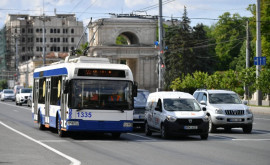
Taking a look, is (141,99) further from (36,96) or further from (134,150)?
(134,150)

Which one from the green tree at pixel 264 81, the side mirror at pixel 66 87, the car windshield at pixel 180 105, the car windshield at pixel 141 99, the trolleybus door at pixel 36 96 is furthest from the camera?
the green tree at pixel 264 81

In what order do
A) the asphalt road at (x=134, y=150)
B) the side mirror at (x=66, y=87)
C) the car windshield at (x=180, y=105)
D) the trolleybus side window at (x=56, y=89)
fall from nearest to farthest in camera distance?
the asphalt road at (x=134, y=150) < the side mirror at (x=66, y=87) < the car windshield at (x=180, y=105) < the trolleybus side window at (x=56, y=89)

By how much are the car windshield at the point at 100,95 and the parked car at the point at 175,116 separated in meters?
1.40

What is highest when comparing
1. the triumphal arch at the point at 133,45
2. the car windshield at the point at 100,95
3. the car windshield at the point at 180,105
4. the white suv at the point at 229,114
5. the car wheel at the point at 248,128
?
the triumphal arch at the point at 133,45

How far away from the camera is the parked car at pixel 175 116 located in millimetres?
22141

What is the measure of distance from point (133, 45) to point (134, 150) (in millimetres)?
85370

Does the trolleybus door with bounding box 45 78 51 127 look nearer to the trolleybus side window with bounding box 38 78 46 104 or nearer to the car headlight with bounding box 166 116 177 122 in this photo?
the trolleybus side window with bounding box 38 78 46 104

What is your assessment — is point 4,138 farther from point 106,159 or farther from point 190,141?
point 106,159

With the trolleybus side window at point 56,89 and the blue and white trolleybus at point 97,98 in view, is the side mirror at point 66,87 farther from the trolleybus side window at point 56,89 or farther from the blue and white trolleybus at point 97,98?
the trolleybus side window at point 56,89

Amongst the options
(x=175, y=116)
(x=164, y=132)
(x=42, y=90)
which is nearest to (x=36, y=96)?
(x=42, y=90)

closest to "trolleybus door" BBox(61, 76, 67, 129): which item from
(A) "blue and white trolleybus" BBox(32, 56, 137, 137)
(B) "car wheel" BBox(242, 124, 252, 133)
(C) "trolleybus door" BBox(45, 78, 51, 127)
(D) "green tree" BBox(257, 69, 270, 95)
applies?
(A) "blue and white trolleybus" BBox(32, 56, 137, 137)

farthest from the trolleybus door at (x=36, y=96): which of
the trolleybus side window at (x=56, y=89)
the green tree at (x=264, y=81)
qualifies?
the green tree at (x=264, y=81)

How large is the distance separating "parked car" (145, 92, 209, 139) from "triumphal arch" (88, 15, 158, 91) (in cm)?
7075

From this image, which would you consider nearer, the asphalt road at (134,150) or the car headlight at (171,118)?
the asphalt road at (134,150)
